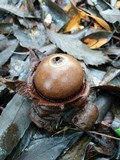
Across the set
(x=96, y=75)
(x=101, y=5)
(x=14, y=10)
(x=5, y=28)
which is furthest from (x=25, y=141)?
(x=101, y=5)

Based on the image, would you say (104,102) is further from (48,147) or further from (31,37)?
(31,37)

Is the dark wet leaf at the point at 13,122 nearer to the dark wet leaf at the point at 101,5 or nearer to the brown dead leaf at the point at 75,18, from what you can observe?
the brown dead leaf at the point at 75,18

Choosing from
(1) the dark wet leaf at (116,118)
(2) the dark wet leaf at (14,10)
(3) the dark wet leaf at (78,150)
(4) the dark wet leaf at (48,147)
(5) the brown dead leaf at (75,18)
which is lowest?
(3) the dark wet leaf at (78,150)

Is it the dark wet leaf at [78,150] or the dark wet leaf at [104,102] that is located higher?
the dark wet leaf at [104,102]

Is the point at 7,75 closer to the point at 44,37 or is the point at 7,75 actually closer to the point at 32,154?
the point at 44,37

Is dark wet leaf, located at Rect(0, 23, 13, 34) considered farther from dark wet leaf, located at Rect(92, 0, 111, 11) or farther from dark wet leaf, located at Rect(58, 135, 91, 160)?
dark wet leaf, located at Rect(58, 135, 91, 160)

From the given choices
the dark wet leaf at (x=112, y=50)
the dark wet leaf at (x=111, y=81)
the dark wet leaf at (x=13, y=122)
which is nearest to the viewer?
the dark wet leaf at (x=13, y=122)

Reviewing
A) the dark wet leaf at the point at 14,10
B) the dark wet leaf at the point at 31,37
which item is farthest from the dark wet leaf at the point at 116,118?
the dark wet leaf at the point at 14,10
